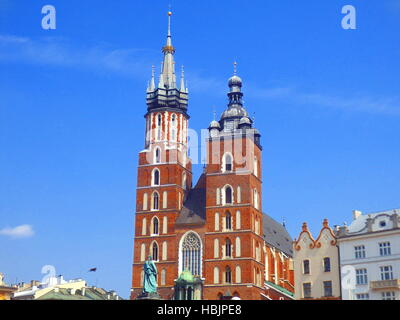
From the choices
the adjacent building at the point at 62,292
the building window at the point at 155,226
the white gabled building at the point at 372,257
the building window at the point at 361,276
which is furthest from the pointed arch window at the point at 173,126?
the building window at the point at 361,276

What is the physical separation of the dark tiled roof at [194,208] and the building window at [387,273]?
2484 centimetres

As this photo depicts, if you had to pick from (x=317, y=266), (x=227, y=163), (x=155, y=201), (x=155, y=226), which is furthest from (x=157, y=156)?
(x=317, y=266)

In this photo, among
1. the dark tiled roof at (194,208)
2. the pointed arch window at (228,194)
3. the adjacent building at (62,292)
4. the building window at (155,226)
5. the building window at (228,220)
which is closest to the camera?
the adjacent building at (62,292)

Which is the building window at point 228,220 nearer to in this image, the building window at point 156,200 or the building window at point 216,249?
the building window at point 216,249

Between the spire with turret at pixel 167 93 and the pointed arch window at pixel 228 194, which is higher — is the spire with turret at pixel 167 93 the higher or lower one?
the higher one

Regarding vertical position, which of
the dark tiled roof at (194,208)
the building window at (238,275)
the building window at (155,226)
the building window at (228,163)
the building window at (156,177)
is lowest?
the building window at (238,275)

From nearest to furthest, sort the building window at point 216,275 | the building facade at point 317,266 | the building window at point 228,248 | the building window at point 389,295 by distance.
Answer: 1. the building window at point 389,295
2. the building facade at point 317,266
3. the building window at point 216,275
4. the building window at point 228,248

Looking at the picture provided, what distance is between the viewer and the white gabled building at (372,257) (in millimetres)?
45719

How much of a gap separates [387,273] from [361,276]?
6.72ft
